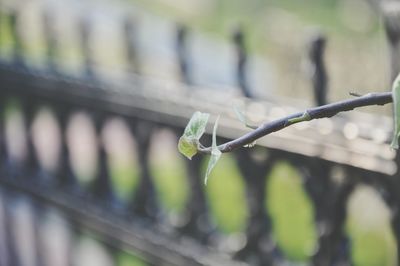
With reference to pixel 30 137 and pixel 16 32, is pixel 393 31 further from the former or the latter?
pixel 16 32

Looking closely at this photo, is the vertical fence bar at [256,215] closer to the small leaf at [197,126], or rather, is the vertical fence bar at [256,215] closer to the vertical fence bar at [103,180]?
the vertical fence bar at [103,180]

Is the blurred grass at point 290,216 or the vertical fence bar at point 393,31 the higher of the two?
→ the vertical fence bar at point 393,31

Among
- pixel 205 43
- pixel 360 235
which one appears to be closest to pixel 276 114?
pixel 360 235

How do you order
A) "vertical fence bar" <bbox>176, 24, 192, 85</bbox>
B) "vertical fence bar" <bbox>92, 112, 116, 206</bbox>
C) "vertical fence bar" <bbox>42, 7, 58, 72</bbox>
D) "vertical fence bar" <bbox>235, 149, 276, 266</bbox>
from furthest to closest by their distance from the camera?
"vertical fence bar" <bbox>42, 7, 58, 72</bbox> → "vertical fence bar" <bbox>92, 112, 116, 206</bbox> → "vertical fence bar" <bbox>176, 24, 192, 85</bbox> → "vertical fence bar" <bbox>235, 149, 276, 266</bbox>

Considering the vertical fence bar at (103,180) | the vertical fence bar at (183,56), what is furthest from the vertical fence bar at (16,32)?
the vertical fence bar at (183,56)

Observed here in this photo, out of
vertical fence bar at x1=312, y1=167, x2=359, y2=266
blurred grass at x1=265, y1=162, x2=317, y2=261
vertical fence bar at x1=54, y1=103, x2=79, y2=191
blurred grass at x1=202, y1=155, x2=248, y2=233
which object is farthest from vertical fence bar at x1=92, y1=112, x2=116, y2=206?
vertical fence bar at x1=312, y1=167, x2=359, y2=266

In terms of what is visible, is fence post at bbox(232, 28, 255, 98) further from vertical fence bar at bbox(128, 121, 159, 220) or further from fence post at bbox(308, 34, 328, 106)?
vertical fence bar at bbox(128, 121, 159, 220)

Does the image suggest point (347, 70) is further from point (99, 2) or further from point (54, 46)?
point (99, 2)
